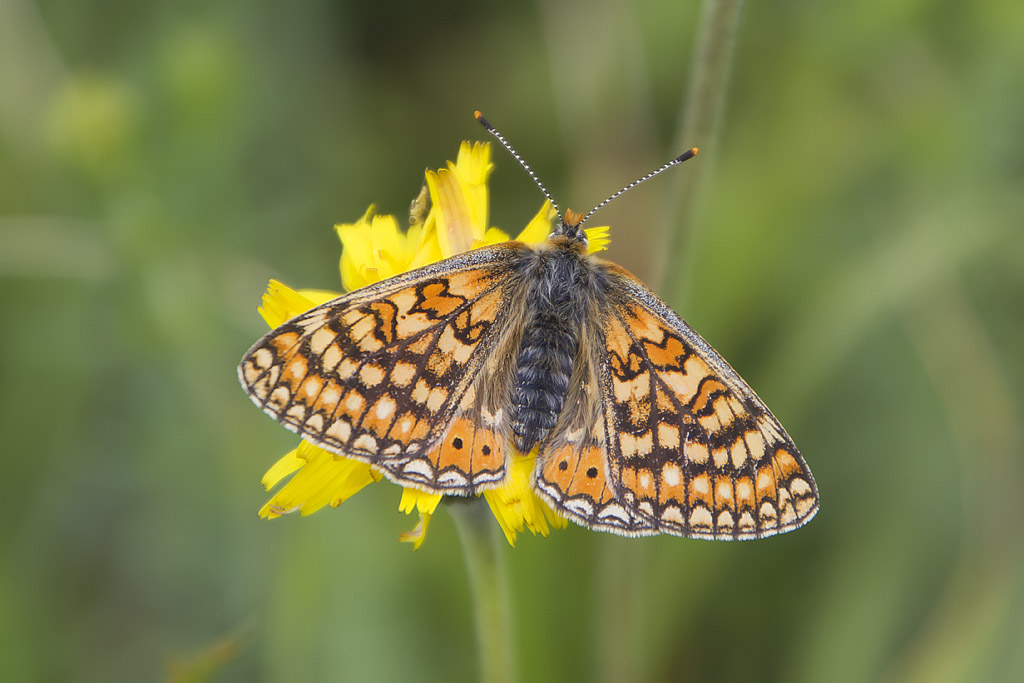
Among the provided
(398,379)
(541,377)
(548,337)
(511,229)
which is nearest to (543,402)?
(541,377)

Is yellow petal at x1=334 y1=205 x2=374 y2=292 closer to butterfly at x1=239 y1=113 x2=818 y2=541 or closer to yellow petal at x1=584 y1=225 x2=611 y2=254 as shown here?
butterfly at x1=239 y1=113 x2=818 y2=541

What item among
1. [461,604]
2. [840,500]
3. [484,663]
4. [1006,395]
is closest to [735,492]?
[484,663]

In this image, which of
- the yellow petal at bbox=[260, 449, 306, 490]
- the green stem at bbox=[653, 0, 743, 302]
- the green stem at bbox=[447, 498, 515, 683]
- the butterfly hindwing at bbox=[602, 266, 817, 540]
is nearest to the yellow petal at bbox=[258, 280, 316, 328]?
the yellow petal at bbox=[260, 449, 306, 490]

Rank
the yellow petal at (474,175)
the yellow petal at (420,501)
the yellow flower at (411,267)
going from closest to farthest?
the yellow petal at (420,501)
the yellow flower at (411,267)
the yellow petal at (474,175)

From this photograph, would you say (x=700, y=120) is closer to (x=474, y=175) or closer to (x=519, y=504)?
(x=474, y=175)

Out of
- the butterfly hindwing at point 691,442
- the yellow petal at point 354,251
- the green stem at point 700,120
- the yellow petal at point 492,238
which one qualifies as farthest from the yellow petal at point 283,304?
the green stem at point 700,120

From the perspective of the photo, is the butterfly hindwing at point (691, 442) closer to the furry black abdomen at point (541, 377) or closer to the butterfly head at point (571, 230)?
the furry black abdomen at point (541, 377)

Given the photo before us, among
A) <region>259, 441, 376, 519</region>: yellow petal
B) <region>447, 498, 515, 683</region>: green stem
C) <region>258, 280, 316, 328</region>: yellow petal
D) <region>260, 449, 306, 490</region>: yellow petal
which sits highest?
<region>258, 280, 316, 328</region>: yellow petal
